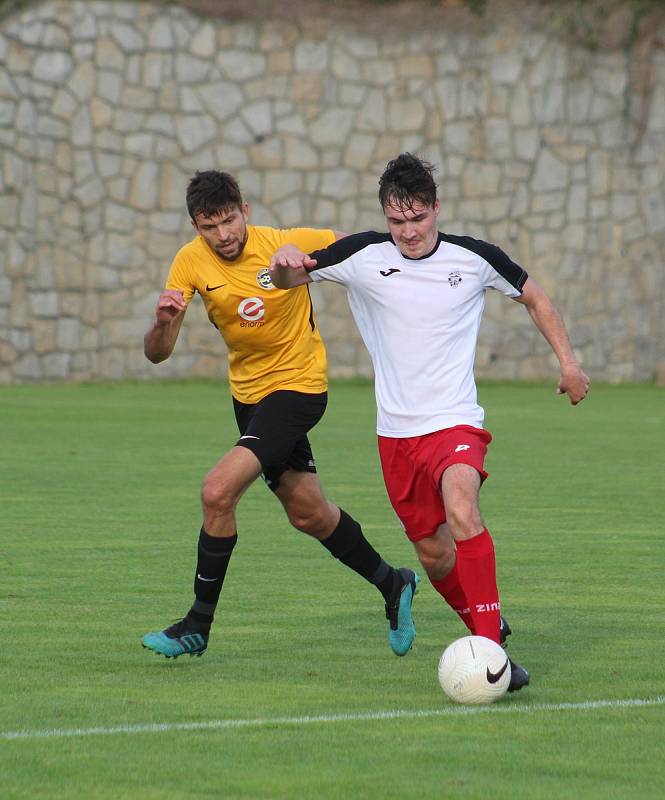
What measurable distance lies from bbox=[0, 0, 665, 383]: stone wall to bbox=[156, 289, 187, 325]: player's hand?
18221mm

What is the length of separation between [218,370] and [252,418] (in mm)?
18297

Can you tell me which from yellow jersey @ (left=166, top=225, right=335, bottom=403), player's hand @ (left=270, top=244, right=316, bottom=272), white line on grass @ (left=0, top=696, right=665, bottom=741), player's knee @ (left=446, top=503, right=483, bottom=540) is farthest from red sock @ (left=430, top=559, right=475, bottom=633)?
player's hand @ (left=270, top=244, right=316, bottom=272)

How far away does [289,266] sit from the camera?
23.3ft

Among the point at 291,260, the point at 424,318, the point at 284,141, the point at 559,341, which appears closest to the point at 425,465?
the point at 424,318

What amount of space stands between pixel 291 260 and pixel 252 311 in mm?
922

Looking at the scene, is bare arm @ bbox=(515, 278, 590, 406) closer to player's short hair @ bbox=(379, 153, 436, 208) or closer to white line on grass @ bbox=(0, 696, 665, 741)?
player's short hair @ bbox=(379, 153, 436, 208)

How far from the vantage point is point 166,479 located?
14.2 meters

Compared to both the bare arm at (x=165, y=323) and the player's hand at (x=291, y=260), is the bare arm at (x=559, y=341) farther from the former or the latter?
the bare arm at (x=165, y=323)

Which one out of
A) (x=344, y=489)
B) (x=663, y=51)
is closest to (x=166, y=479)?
(x=344, y=489)

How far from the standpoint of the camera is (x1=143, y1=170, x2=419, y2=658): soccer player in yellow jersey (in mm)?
7621

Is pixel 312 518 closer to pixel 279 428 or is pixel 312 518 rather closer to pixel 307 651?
pixel 279 428

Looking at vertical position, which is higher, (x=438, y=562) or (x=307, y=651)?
(x=438, y=562)

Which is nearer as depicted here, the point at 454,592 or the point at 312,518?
the point at 454,592

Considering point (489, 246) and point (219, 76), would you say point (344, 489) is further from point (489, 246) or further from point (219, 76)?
point (219, 76)
